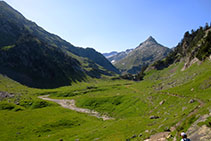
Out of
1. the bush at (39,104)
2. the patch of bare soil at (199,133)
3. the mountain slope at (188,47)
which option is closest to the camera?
the patch of bare soil at (199,133)

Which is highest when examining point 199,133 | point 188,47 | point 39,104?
point 188,47

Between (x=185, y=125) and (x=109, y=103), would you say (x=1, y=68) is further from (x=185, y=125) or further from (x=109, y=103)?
(x=185, y=125)

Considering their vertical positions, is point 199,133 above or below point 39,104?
above

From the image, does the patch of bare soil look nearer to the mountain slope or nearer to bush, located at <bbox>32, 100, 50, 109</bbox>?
bush, located at <bbox>32, 100, 50, 109</bbox>

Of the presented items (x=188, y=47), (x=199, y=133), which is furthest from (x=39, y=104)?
(x=188, y=47)

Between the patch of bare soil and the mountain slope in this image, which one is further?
the mountain slope

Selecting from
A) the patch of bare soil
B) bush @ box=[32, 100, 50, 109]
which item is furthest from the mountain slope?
bush @ box=[32, 100, 50, 109]

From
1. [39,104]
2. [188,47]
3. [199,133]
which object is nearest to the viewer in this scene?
[199,133]

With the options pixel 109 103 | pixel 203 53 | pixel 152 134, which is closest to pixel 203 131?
pixel 152 134

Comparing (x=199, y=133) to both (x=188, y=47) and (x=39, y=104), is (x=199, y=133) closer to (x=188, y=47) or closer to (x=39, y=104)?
(x=39, y=104)

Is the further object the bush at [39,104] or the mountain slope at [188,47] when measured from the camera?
the mountain slope at [188,47]

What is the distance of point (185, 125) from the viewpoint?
19.5 meters

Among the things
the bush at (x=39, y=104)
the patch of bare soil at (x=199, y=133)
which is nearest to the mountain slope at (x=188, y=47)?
the patch of bare soil at (x=199, y=133)

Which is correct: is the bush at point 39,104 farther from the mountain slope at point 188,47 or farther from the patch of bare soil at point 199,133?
the mountain slope at point 188,47
